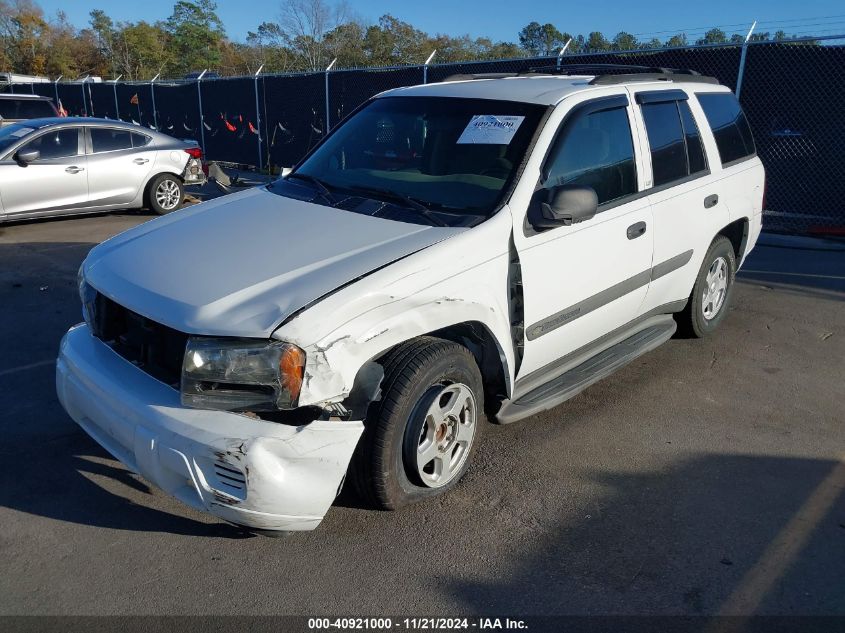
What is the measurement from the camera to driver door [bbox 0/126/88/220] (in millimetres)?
9672

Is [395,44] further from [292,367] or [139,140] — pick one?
[292,367]

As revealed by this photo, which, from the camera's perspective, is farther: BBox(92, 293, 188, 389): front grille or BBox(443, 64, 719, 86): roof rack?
BBox(443, 64, 719, 86): roof rack

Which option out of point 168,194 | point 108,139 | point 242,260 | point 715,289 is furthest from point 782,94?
point 108,139

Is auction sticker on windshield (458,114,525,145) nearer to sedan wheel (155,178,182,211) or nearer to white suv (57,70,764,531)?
white suv (57,70,764,531)

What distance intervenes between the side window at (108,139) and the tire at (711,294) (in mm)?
8529

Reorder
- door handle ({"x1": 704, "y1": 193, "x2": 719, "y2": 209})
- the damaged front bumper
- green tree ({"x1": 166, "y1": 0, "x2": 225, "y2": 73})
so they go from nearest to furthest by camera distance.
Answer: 1. the damaged front bumper
2. door handle ({"x1": 704, "y1": 193, "x2": 719, "y2": 209})
3. green tree ({"x1": 166, "y1": 0, "x2": 225, "y2": 73})

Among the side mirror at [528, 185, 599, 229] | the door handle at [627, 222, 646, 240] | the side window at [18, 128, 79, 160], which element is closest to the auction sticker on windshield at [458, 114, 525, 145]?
the side mirror at [528, 185, 599, 229]

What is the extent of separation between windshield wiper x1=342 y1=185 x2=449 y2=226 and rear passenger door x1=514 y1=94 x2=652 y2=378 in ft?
1.37

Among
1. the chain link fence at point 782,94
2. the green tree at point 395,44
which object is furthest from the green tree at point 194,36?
the chain link fence at point 782,94

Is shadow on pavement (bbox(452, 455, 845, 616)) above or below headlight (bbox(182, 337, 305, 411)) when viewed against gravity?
below

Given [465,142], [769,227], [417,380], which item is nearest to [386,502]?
[417,380]

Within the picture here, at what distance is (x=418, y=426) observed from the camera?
3.21m

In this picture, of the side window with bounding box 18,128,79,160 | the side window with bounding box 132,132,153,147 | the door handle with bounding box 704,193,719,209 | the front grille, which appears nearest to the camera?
the front grille

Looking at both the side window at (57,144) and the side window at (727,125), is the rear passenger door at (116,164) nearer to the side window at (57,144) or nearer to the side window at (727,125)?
the side window at (57,144)
